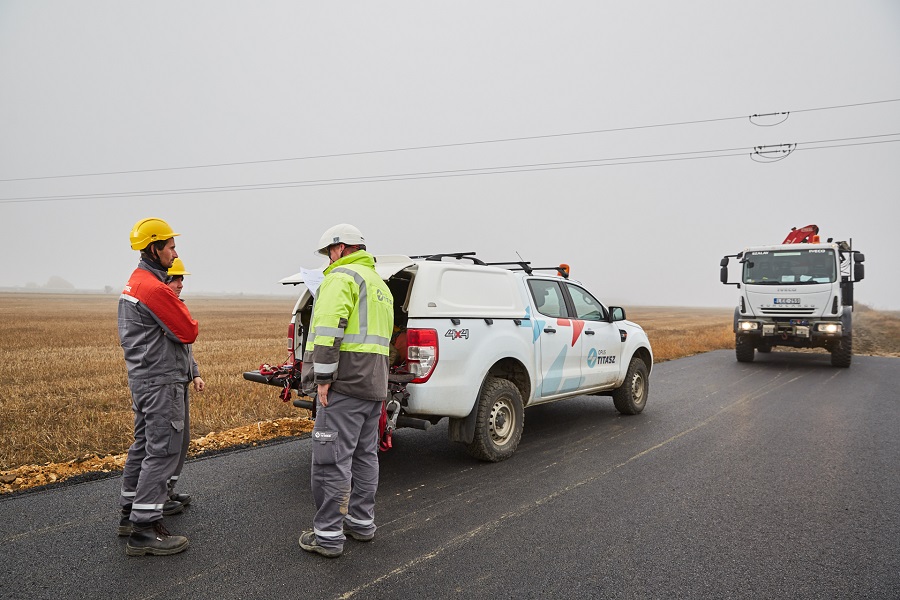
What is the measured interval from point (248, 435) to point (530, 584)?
4.26m

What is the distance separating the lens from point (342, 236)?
383 centimetres

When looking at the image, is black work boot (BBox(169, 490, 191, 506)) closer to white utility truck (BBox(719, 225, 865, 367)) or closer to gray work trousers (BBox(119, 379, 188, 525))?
gray work trousers (BBox(119, 379, 188, 525))

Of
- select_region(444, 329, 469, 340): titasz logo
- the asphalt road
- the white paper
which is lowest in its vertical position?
the asphalt road

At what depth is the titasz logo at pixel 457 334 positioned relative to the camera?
5.07 m

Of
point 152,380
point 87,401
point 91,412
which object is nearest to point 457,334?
point 152,380

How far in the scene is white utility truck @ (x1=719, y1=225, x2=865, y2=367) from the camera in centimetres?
1335

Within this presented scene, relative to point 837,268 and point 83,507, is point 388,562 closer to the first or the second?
point 83,507

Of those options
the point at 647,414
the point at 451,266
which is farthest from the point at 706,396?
the point at 451,266

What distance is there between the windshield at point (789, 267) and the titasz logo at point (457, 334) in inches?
464

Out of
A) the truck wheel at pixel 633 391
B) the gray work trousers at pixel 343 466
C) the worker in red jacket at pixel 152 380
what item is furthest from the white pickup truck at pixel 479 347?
the worker in red jacket at pixel 152 380

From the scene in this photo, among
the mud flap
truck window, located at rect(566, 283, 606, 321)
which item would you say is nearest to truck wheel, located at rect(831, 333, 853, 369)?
truck window, located at rect(566, 283, 606, 321)

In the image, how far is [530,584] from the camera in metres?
3.18

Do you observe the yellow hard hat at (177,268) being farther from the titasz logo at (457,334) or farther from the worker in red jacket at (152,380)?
the titasz logo at (457,334)

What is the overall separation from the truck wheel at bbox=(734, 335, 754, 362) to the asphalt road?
7.90 meters
